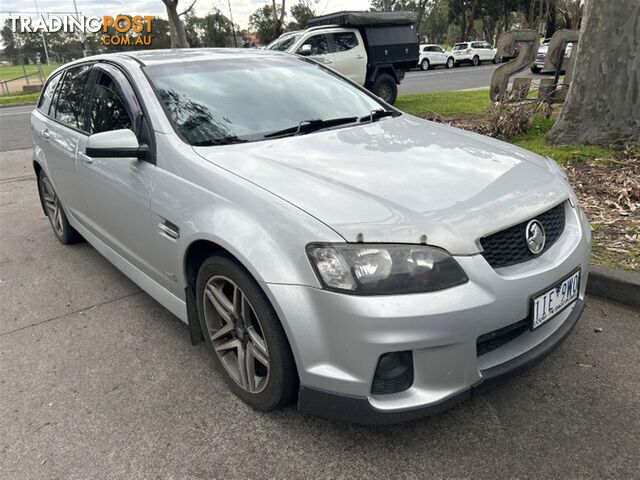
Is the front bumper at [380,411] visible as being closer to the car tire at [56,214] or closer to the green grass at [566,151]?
the car tire at [56,214]

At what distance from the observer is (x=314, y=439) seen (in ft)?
7.51

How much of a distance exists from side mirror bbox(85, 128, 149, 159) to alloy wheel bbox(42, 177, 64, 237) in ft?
7.01

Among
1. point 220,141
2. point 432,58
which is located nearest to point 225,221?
point 220,141

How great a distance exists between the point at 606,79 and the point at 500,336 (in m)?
4.87

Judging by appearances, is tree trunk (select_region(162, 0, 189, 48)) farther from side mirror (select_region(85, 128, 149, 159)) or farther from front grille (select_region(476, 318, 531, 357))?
front grille (select_region(476, 318, 531, 357))

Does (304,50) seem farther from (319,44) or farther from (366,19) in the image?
(366,19)

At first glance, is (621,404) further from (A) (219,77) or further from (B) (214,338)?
(A) (219,77)

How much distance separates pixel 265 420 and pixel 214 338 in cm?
49

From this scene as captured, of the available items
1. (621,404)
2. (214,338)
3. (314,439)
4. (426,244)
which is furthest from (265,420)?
(621,404)

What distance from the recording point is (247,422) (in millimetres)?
2414

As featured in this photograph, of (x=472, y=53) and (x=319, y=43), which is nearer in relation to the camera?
(x=319, y=43)

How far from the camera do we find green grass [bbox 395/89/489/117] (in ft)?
32.4

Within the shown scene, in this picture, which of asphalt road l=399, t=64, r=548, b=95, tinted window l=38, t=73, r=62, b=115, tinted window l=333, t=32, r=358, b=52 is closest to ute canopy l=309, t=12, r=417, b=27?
tinted window l=333, t=32, r=358, b=52

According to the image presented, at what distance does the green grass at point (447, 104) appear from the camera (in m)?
9.88
